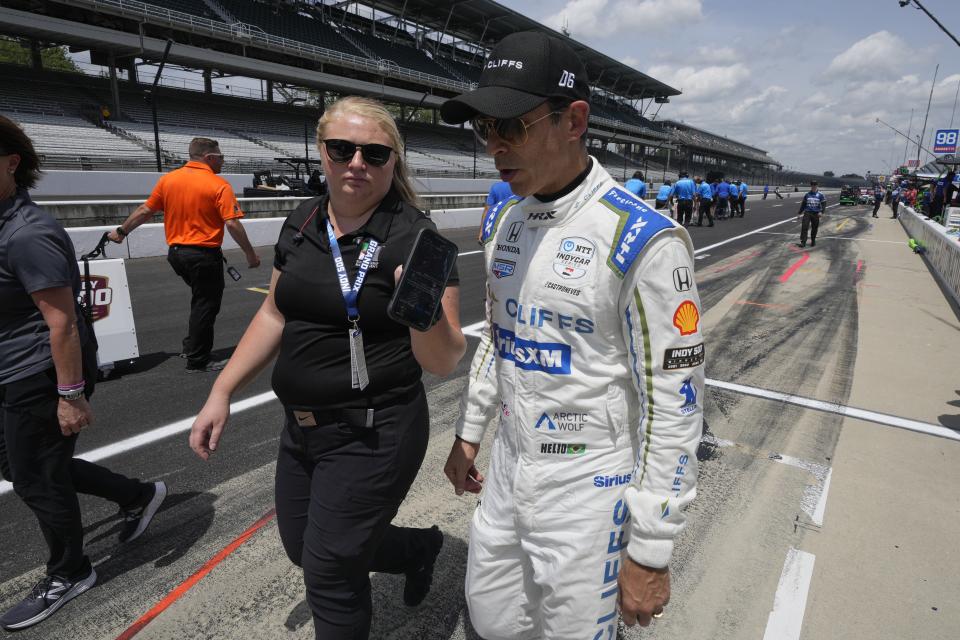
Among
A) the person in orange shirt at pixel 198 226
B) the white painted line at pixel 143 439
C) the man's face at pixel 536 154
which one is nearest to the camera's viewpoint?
the man's face at pixel 536 154

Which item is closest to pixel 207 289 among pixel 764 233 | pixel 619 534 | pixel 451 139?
pixel 619 534

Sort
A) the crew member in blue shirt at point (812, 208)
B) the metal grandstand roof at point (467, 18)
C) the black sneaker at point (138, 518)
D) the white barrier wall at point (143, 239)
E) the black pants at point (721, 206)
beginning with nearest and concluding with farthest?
the black sneaker at point (138, 518) → the white barrier wall at point (143, 239) → the crew member in blue shirt at point (812, 208) → the black pants at point (721, 206) → the metal grandstand roof at point (467, 18)

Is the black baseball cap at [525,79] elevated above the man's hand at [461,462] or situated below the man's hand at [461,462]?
above

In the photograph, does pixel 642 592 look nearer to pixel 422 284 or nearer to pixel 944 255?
pixel 422 284

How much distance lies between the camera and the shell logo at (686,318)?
4.44ft

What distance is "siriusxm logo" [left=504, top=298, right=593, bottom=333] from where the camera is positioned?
4.73ft

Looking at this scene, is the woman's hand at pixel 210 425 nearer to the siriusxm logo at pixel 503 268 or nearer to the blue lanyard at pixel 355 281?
the blue lanyard at pixel 355 281

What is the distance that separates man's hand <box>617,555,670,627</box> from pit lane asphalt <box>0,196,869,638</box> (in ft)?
4.29

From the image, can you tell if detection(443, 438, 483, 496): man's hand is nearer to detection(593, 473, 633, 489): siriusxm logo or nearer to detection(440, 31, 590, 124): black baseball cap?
detection(593, 473, 633, 489): siriusxm logo

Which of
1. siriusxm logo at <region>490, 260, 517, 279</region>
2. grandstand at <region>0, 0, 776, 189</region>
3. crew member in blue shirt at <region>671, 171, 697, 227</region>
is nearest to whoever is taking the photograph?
siriusxm logo at <region>490, 260, 517, 279</region>

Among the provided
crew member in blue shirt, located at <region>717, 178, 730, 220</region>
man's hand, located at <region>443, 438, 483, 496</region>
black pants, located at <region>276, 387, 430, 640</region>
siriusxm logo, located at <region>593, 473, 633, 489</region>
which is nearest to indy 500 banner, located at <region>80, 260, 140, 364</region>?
black pants, located at <region>276, 387, 430, 640</region>

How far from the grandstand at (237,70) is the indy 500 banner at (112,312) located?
15.4 m

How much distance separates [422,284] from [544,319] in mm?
335

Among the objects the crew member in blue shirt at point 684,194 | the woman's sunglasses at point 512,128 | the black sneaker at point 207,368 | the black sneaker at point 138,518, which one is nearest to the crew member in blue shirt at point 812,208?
the crew member in blue shirt at point 684,194
